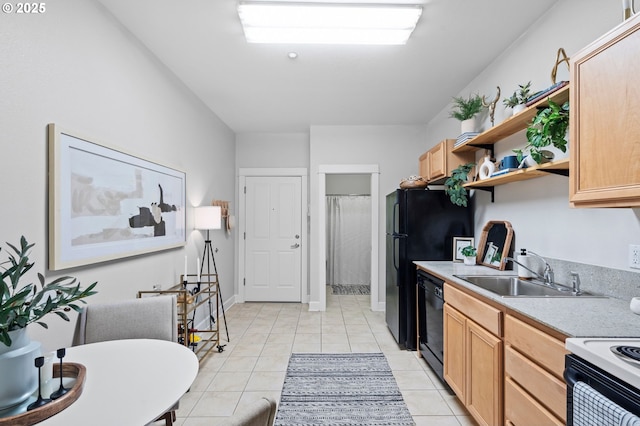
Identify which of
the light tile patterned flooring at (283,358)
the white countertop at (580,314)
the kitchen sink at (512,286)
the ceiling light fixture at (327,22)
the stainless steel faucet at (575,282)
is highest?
the ceiling light fixture at (327,22)

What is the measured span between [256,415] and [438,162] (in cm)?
306

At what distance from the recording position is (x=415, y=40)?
2.38 m

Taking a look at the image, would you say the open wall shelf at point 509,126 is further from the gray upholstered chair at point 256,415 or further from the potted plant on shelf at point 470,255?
the gray upholstered chair at point 256,415

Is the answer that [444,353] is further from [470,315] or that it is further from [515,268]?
[515,268]

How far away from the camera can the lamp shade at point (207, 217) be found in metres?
3.29

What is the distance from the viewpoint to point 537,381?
53.2 inches

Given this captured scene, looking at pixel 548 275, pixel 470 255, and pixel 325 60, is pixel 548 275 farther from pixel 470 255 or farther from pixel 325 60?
pixel 325 60

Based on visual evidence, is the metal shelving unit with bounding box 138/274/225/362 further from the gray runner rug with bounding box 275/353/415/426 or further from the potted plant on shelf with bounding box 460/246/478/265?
the potted plant on shelf with bounding box 460/246/478/265

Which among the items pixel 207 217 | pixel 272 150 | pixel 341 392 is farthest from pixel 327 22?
pixel 272 150

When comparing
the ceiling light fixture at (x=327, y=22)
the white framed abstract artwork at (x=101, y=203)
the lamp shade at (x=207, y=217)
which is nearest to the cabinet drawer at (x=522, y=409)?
the ceiling light fixture at (x=327, y=22)

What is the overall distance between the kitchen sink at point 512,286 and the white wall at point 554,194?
22 centimetres

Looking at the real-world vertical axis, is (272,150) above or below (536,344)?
above

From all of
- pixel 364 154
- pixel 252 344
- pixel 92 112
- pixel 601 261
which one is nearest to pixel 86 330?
pixel 92 112

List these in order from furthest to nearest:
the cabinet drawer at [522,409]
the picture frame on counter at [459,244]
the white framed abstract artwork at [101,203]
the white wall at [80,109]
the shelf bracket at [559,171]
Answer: the picture frame on counter at [459,244], the shelf bracket at [559,171], the white framed abstract artwork at [101,203], the white wall at [80,109], the cabinet drawer at [522,409]
